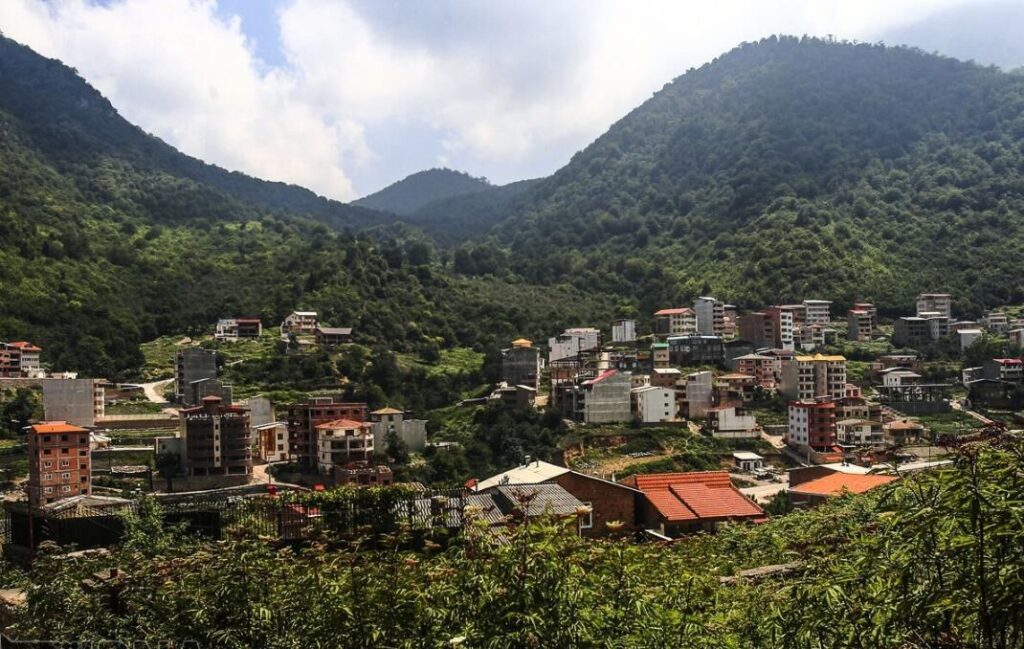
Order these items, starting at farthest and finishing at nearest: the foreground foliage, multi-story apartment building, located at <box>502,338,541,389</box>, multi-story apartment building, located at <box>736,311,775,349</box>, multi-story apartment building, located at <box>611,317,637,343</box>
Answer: multi-story apartment building, located at <box>611,317,637,343</box>, multi-story apartment building, located at <box>736,311,775,349</box>, multi-story apartment building, located at <box>502,338,541,389</box>, the foreground foliage

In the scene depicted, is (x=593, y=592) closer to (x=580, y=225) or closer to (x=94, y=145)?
(x=580, y=225)

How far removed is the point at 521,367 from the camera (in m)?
47.7

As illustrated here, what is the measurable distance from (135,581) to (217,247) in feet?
239

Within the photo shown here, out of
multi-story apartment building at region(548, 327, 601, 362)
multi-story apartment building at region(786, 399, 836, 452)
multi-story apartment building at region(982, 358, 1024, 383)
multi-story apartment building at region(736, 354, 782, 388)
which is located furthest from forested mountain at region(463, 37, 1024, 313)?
multi-story apartment building at region(786, 399, 836, 452)

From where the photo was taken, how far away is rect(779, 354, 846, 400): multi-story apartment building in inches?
1777

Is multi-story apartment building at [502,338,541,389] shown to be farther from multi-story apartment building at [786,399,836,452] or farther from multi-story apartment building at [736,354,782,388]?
multi-story apartment building at [786,399,836,452]

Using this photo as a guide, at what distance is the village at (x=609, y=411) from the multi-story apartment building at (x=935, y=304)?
14 centimetres

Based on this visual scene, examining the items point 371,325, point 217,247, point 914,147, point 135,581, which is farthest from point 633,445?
point 914,147

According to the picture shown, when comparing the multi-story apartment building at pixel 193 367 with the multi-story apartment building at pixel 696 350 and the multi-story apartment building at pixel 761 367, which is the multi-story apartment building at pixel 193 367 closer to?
the multi-story apartment building at pixel 696 350

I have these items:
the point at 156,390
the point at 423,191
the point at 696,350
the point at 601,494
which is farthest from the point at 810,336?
the point at 423,191

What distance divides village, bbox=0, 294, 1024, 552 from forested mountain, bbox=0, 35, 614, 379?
3116mm

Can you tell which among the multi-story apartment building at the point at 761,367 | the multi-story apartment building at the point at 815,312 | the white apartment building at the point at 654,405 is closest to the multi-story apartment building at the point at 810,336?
the multi-story apartment building at the point at 815,312

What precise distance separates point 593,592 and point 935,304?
59546mm

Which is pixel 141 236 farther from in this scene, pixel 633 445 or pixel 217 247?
pixel 633 445
